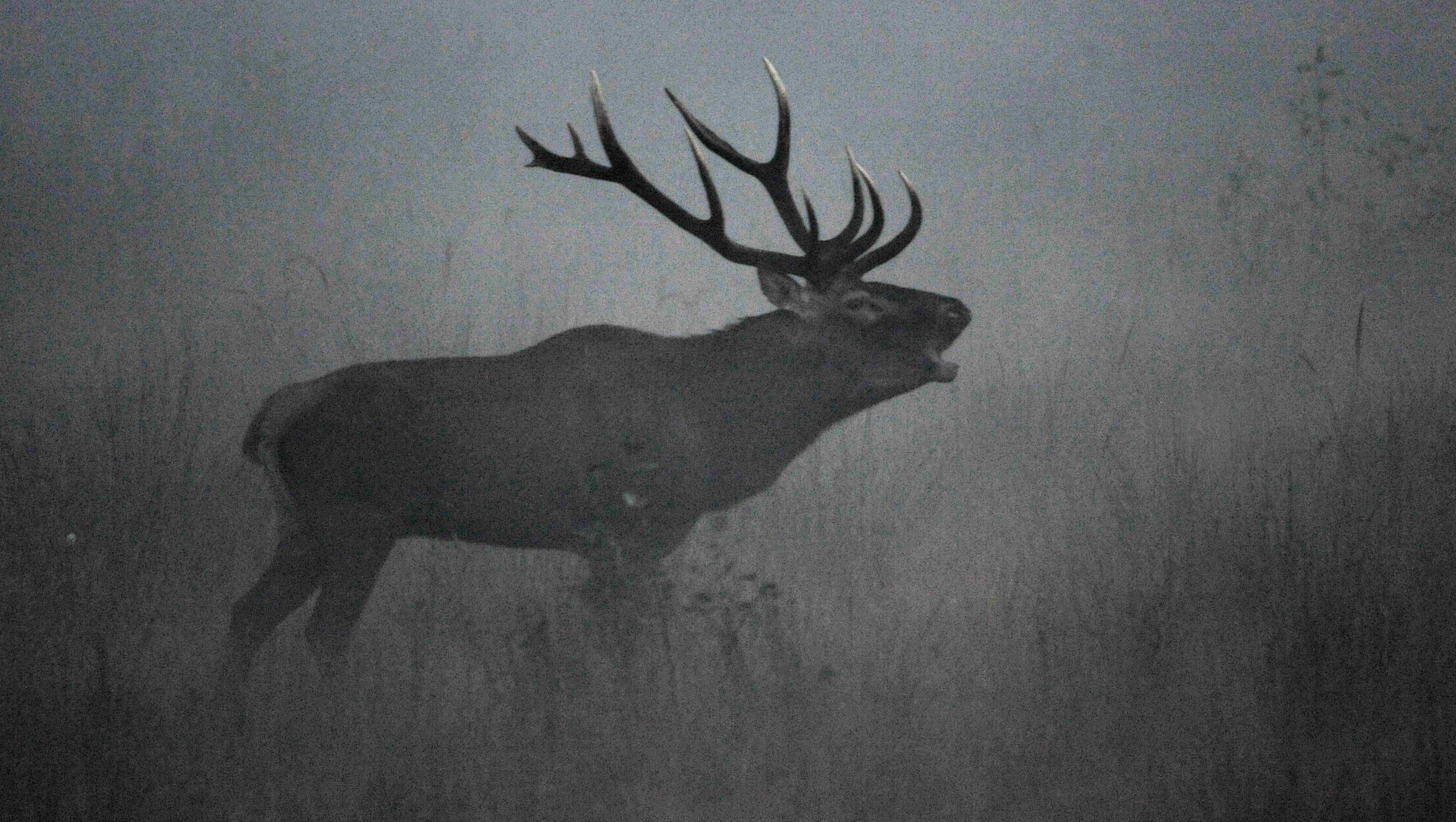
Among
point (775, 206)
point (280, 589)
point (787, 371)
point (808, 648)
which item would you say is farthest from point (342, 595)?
point (775, 206)

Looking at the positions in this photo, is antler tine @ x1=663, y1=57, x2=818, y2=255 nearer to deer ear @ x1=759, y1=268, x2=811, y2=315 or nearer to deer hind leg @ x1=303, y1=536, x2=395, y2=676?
deer ear @ x1=759, y1=268, x2=811, y2=315

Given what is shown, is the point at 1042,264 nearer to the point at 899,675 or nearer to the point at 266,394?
the point at 899,675

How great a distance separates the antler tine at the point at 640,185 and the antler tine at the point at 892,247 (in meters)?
0.14

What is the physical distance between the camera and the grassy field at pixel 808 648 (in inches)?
115

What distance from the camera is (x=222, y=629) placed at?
135 inches

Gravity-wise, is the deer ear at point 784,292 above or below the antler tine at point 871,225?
below

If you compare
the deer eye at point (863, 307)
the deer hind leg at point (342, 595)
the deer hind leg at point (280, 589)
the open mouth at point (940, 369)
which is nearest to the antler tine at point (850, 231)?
the deer eye at point (863, 307)

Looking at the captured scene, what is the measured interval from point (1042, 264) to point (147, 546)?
2.98m

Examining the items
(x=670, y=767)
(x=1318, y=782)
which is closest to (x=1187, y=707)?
(x=1318, y=782)

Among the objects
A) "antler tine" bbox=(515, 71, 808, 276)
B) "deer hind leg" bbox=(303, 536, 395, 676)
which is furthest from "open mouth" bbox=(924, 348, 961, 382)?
"deer hind leg" bbox=(303, 536, 395, 676)

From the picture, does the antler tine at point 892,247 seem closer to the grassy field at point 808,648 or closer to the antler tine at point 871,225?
the antler tine at point 871,225

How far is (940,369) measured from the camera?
369 centimetres

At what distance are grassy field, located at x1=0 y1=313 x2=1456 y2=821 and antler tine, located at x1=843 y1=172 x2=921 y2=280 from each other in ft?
2.32

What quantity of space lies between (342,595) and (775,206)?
5.02 feet
